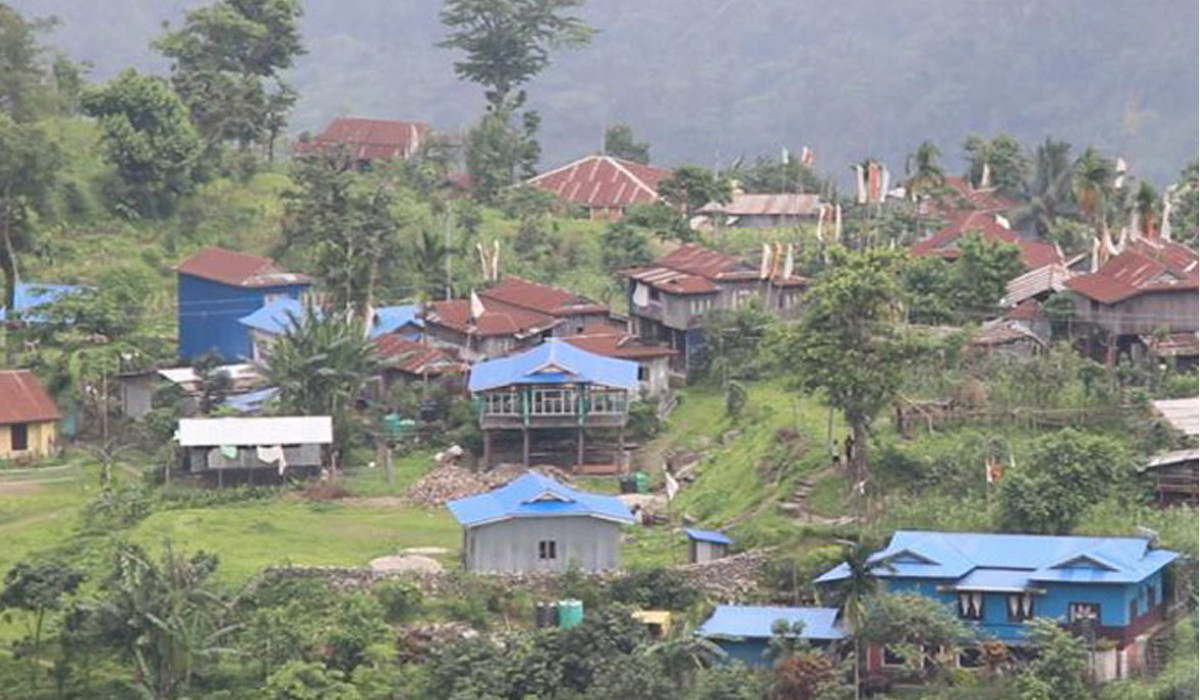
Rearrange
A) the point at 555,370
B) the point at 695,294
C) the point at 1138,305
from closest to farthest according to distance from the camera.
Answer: the point at 555,370, the point at 1138,305, the point at 695,294

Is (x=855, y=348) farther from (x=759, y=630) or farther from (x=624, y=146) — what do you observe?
(x=624, y=146)

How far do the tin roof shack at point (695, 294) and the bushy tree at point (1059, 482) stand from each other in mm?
12316

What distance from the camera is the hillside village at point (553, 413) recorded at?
29938 mm

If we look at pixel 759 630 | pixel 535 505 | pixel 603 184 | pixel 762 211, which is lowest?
pixel 759 630

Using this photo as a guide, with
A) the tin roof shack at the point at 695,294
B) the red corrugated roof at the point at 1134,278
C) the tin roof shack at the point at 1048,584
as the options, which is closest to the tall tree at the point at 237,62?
the tin roof shack at the point at 695,294

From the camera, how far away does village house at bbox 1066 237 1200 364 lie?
4009cm

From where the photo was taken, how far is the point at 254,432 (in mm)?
38875

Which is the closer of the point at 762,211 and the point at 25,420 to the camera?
the point at 25,420

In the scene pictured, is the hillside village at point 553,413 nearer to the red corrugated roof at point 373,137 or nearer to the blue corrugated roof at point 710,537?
the blue corrugated roof at point 710,537

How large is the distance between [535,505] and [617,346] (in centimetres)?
986

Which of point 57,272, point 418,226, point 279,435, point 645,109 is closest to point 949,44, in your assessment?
point 645,109

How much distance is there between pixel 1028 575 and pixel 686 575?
435 cm

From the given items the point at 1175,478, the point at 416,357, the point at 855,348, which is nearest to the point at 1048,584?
the point at 1175,478

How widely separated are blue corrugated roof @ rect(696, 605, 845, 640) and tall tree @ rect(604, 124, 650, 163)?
34770 millimetres
